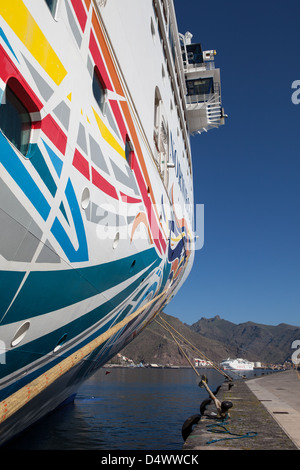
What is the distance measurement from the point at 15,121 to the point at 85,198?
3.66 ft

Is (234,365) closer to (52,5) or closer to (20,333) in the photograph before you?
(20,333)

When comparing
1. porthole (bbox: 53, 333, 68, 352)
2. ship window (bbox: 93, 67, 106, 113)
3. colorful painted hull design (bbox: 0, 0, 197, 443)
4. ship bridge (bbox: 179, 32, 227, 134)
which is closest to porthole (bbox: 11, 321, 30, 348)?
colorful painted hull design (bbox: 0, 0, 197, 443)

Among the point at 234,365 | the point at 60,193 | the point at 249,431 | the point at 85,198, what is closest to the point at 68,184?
the point at 60,193

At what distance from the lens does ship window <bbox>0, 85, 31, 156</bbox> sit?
2.85 meters

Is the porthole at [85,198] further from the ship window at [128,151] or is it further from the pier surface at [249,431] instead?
the pier surface at [249,431]

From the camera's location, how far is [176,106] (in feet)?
37.6

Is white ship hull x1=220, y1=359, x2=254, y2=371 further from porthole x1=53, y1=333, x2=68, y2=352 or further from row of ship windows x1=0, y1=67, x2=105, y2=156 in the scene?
Result: row of ship windows x1=0, y1=67, x2=105, y2=156

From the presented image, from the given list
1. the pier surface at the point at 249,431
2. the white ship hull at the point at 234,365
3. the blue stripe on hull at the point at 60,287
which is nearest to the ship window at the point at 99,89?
the blue stripe on hull at the point at 60,287

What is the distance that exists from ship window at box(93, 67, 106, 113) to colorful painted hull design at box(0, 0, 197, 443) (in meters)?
0.07

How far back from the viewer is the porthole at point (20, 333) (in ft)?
11.2

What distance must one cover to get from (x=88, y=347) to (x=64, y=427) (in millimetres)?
9742

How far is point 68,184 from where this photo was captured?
3471 millimetres

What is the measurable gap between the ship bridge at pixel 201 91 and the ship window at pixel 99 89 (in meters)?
13.0

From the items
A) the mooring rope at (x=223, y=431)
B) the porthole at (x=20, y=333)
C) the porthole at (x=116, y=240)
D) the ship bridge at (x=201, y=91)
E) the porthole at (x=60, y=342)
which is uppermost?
the ship bridge at (x=201, y=91)
